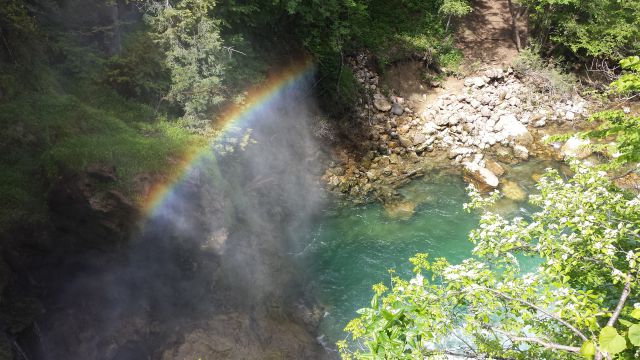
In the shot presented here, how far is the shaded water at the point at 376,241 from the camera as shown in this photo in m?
13.1

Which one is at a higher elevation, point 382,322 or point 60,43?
point 60,43

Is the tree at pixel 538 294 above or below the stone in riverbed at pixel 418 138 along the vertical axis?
above

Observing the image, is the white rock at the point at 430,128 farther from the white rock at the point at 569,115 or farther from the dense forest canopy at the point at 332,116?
the white rock at the point at 569,115

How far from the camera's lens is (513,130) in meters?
19.6

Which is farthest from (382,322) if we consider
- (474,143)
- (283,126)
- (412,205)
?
(474,143)

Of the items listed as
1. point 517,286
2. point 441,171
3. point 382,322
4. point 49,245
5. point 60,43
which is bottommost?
point 441,171

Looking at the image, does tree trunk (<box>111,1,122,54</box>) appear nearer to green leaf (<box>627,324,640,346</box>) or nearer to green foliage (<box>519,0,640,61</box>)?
green leaf (<box>627,324,640,346</box>)

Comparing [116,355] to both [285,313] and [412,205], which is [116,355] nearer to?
[285,313]

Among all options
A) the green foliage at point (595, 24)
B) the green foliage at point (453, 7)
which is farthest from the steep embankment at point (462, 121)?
the green foliage at point (453, 7)

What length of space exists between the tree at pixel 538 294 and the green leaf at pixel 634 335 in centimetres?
64

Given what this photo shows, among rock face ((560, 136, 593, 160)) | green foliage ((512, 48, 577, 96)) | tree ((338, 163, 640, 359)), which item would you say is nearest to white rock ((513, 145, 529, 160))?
rock face ((560, 136, 593, 160))

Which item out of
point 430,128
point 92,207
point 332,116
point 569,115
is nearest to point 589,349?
point 92,207

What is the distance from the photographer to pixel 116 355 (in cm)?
1058

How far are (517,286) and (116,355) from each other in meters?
10.2
